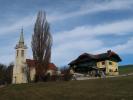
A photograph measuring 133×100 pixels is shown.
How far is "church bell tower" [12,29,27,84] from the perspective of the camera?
82.2m

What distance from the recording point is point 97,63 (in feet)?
305

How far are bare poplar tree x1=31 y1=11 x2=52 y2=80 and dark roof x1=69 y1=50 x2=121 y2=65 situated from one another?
28.0 m

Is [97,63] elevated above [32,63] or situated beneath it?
elevated above

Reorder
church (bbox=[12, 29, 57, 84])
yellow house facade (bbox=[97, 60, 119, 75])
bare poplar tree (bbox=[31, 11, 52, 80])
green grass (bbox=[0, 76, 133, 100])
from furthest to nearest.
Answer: yellow house facade (bbox=[97, 60, 119, 75]) → church (bbox=[12, 29, 57, 84]) → bare poplar tree (bbox=[31, 11, 52, 80]) → green grass (bbox=[0, 76, 133, 100])

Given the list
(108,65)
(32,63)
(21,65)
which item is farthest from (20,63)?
(108,65)

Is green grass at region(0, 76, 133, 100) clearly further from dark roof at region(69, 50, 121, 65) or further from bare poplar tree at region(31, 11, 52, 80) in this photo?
dark roof at region(69, 50, 121, 65)

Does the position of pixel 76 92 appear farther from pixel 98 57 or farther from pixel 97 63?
pixel 98 57

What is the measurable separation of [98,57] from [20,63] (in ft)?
73.2

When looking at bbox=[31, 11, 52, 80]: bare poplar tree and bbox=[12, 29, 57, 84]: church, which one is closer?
bbox=[31, 11, 52, 80]: bare poplar tree

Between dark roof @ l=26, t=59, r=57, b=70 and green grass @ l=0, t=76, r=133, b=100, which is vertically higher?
dark roof @ l=26, t=59, r=57, b=70

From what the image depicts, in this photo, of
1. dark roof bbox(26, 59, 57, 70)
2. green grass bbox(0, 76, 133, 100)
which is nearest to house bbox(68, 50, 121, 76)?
dark roof bbox(26, 59, 57, 70)

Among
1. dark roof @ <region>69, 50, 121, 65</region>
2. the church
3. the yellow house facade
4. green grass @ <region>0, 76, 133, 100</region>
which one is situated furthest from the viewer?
dark roof @ <region>69, 50, 121, 65</region>

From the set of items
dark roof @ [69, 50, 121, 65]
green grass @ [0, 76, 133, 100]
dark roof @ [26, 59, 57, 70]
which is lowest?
green grass @ [0, 76, 133, 100]

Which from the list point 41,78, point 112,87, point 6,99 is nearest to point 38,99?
point 6,99
